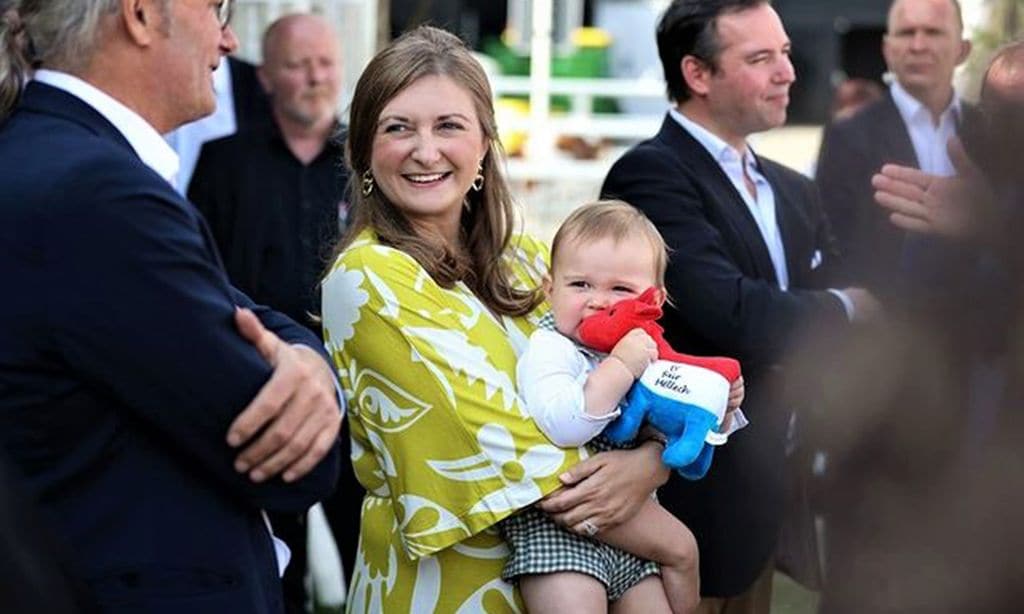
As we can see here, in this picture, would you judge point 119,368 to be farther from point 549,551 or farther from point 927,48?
point 927,48

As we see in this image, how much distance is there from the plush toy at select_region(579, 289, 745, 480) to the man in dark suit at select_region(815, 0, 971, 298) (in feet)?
5.87

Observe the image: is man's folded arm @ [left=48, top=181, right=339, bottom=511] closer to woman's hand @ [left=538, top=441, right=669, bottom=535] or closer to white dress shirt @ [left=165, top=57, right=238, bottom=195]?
woman's hand @ [left=538, top=441, right=669, bottom=535]

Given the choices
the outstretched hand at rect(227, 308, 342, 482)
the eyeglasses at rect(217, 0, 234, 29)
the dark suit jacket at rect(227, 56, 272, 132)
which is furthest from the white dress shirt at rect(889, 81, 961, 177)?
the outstretched hand at rect(227, 308, 342, 482)

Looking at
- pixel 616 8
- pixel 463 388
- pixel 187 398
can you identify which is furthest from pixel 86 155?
pixel 616 8

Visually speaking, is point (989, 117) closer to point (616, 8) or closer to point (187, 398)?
point (187, 398)

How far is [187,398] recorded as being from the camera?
2428mm

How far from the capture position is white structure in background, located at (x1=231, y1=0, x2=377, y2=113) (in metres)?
7.94

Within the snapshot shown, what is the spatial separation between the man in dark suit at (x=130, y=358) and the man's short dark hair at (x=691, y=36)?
1955mm

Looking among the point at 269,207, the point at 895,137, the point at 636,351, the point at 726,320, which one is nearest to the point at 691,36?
the point at 726,320

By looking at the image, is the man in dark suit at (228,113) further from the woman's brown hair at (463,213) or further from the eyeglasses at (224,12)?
the eyeglasses at (224,12)

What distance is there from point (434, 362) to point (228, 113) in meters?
3.92

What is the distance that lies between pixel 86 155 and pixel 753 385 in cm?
200

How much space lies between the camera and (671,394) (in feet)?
9.78

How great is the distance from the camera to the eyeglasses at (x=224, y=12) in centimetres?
274
